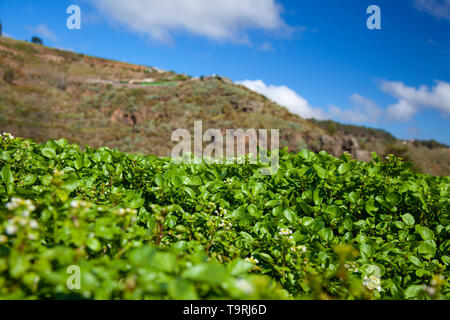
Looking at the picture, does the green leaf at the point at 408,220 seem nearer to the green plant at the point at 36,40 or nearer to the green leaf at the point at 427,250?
the green leaf at the point at 427,250

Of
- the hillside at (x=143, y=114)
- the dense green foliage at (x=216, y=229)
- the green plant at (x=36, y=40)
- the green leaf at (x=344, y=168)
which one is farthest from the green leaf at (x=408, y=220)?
the green plant at (x=36, y=40)

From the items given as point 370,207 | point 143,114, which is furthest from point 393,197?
point 143,114

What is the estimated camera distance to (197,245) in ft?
7.30

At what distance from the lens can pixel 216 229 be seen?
2395mm

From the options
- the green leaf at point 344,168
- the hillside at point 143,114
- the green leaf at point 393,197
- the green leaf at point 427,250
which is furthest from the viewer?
the hillside at point 143,114

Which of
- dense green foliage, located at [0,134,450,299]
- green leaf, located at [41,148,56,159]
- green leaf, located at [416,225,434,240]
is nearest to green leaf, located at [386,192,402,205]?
dense green foliage, located at [0,134,450,299]

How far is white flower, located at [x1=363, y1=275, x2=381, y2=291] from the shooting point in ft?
5.51

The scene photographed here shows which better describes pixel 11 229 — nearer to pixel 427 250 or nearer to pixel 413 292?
pixel 413 292

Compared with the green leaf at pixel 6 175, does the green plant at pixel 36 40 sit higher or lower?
higher

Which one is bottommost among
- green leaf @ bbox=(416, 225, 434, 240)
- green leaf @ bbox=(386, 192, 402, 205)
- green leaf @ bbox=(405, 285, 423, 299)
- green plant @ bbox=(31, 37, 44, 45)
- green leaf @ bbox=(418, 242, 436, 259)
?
green leaf @ bbox=(405, 285, 423, 299)

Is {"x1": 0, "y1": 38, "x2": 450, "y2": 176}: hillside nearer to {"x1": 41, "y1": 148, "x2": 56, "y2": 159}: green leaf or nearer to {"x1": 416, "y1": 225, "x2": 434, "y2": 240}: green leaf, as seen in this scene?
{"x1": 416, "y1": 225, "x2": 434, "y2": 240}: green leaf

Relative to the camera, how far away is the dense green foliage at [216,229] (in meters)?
1.03

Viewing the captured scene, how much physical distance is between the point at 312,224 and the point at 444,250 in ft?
3.72

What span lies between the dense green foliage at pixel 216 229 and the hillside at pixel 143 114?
39.2 feet
